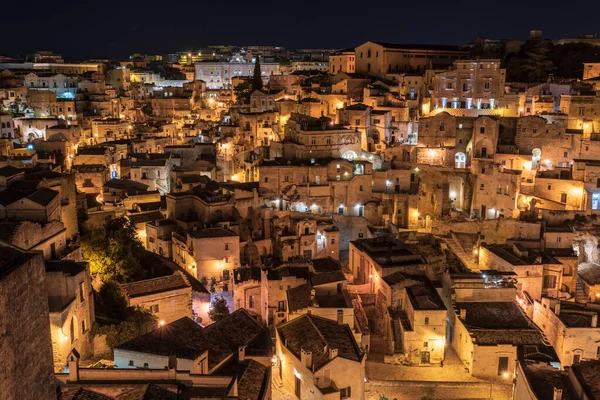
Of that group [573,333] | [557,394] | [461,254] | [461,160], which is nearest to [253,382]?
[557,394]

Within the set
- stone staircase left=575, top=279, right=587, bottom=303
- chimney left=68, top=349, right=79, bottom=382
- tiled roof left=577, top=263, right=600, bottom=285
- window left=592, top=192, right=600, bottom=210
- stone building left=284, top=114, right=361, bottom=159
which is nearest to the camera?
chimney left=68, top=349, right=79, bottom=382

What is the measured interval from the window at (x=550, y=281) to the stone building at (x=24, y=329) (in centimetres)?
2411

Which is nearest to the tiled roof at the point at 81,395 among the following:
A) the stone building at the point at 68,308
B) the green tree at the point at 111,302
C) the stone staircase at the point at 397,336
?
the stone building at the point at 68,308

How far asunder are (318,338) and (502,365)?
24.7 feet

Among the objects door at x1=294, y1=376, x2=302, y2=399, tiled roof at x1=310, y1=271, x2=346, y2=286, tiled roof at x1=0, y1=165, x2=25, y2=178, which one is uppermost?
tiled roof at x1=0, y1=165, x2=25, y2=178

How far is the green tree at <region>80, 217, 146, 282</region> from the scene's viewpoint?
24.2m

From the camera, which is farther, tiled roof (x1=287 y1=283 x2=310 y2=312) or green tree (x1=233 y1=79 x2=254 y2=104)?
green tree (x1=233 y1=79 x2=254 y2=104)

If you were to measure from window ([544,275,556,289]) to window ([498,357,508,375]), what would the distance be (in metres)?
7.06

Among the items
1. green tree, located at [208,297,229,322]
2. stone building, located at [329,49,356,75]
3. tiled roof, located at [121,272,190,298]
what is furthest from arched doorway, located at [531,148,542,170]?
stone building, located at [329,49,356,75]

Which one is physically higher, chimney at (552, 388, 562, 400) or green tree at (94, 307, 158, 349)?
chimney at (552, 388, 562, 400)

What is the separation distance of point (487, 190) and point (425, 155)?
213 inches

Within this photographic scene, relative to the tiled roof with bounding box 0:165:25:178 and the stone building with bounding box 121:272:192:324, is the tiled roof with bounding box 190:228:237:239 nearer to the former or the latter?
the stone building with bounding box 121:272:192:324

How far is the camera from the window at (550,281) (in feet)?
90.3

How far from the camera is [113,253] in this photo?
80.6 ft
